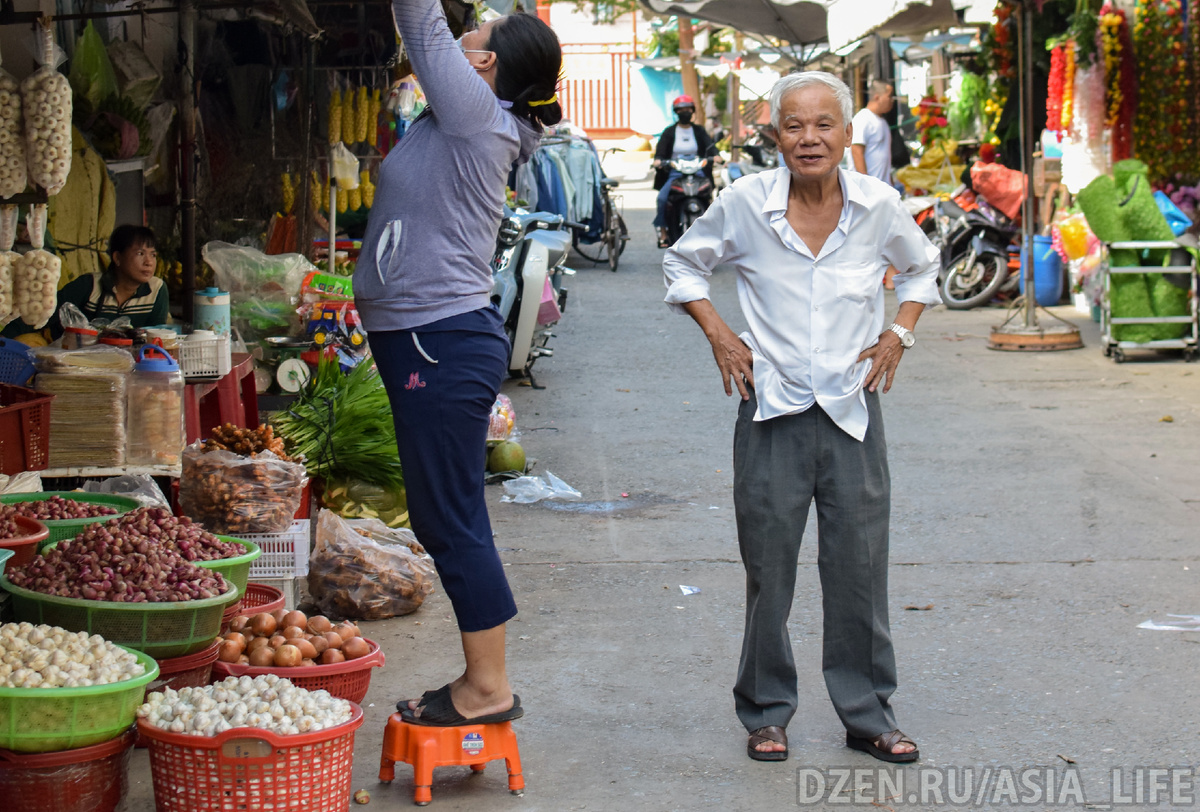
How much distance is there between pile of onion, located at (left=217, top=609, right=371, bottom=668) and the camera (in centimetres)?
353

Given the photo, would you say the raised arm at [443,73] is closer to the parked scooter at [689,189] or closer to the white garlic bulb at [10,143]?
the white garlic bulb at [10,143]

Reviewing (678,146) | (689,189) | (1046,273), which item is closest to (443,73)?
(1046,273)

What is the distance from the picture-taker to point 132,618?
10.7ft

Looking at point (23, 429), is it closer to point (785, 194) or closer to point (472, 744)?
point (472, 744)

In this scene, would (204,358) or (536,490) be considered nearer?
(204,358)

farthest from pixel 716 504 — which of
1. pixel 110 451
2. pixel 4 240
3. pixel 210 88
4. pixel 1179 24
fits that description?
pixel 1179 24

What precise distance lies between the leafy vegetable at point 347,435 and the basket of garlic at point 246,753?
105 inches

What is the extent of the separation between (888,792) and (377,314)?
1.76m

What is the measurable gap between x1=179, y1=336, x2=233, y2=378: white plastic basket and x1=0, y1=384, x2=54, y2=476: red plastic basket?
3.06ft

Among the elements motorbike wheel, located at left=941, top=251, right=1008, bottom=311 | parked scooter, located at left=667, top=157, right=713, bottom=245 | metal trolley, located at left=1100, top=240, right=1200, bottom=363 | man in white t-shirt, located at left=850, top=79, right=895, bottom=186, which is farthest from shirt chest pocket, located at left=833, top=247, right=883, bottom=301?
parked scooter, located at left=667, top=157, right=713, bottom=245

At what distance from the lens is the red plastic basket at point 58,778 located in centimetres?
285

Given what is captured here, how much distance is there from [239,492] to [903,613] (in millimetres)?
2393

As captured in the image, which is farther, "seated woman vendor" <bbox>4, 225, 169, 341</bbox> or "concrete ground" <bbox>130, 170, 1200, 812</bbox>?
"seated woman vendor" <bbox>4, 225, 169, 341</bbox>

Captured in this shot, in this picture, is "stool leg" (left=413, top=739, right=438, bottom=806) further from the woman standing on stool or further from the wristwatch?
the wristwatch
